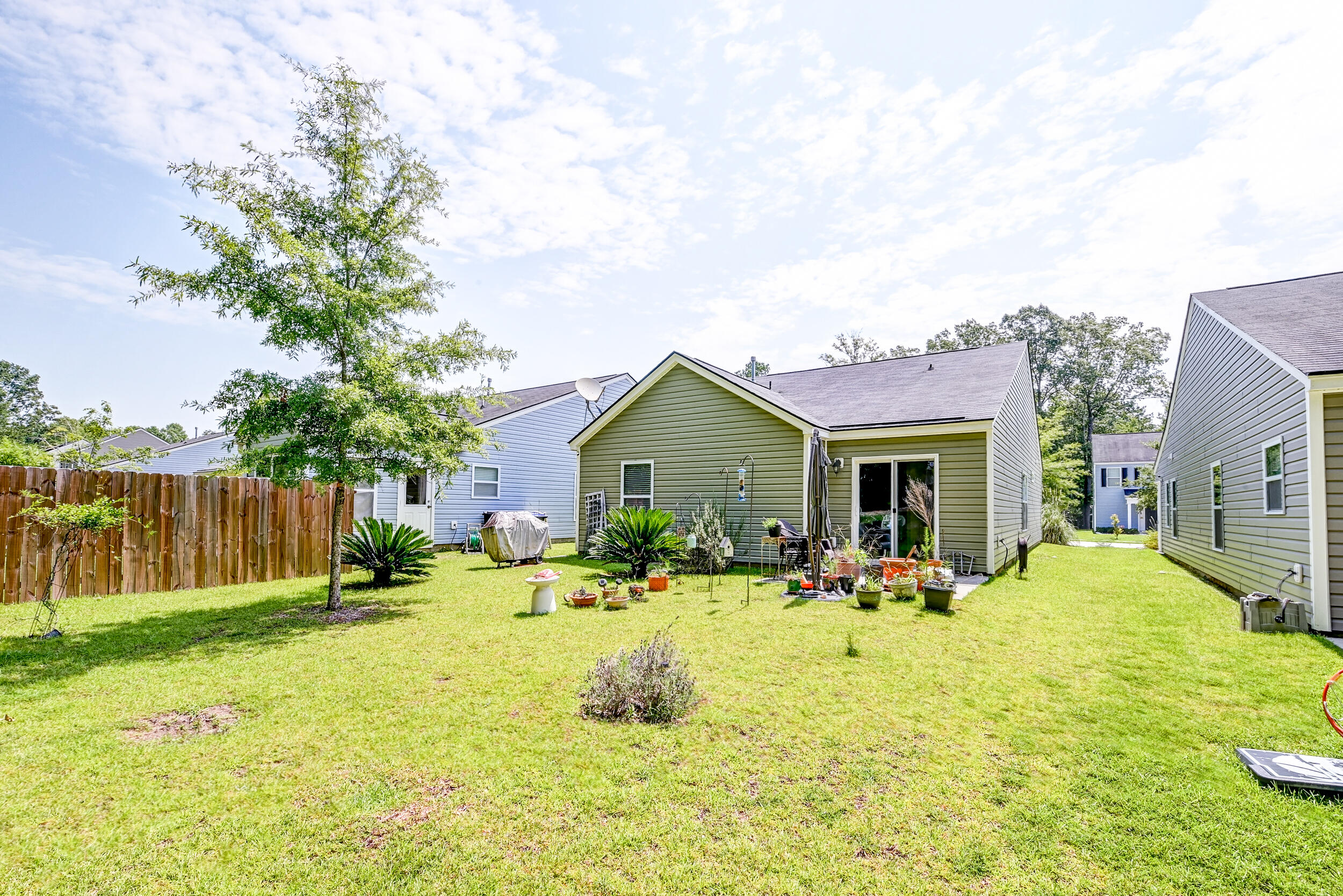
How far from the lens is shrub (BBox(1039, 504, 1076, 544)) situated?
22016 mm

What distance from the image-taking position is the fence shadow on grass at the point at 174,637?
5355mm

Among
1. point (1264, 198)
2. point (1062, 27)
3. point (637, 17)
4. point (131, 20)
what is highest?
point (637, 17)

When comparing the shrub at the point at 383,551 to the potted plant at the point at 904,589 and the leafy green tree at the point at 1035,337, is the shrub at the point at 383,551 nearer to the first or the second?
the potted plant at the point at 904,589

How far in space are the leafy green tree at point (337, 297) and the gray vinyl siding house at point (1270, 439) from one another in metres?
10.5

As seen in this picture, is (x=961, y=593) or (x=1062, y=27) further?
(x=961, y=593)

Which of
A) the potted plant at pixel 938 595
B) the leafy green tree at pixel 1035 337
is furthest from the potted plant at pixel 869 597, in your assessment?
the leafy green tree at pixel 1035 337

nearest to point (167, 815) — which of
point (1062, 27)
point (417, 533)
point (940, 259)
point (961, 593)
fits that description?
point (417, 533)

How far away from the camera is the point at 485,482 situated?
18.3m

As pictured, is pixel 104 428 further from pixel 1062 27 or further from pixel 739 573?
pixel 1062 27

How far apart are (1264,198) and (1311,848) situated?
38.9 ft

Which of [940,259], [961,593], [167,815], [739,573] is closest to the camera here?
[167,815]

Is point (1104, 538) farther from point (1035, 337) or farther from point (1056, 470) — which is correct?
point (1035, 337)

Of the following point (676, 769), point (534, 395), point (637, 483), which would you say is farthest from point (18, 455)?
point (534, 395)

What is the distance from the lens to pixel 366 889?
230cm
